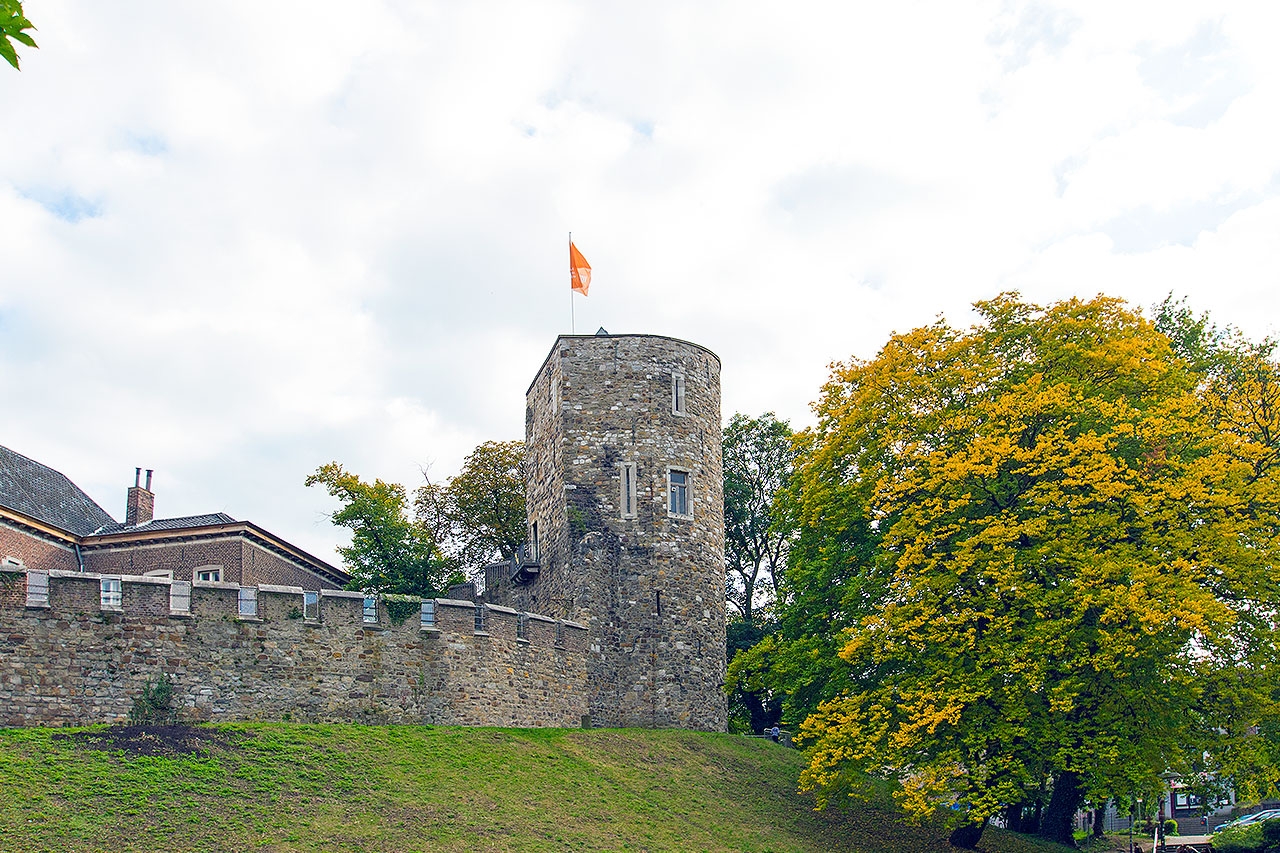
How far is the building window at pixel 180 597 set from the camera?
2383 cm

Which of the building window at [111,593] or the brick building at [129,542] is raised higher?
the brick building at [129,542]

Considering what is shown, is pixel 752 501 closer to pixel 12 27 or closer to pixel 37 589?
pixel 37 589

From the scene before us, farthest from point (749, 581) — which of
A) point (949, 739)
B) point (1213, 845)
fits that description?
point (949, 739)

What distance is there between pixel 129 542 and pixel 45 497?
3459mm

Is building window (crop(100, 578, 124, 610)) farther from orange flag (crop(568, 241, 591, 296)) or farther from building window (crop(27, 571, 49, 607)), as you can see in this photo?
orange flag (crop(568, 241, 591, 296))

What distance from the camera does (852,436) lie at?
28.8 metres

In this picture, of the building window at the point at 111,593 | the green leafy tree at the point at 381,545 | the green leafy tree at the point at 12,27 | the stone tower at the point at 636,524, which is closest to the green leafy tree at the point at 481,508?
the green leafy tree at the point at 381,545

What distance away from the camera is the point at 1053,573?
82.3 ft

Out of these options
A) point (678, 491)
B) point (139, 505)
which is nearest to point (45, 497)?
point (139, 505)

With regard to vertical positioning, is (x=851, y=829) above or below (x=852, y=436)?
below

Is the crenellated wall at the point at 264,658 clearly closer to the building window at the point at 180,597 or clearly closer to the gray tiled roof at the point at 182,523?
the building window at the point at 180,597

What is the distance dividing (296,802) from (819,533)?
15816mm

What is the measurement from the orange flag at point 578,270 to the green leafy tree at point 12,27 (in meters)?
33.0

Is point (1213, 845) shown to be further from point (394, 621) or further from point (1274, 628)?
point (394, 621)
